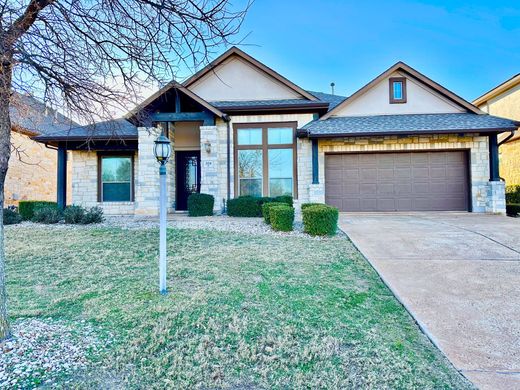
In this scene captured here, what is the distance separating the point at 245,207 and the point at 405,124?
6.49 m

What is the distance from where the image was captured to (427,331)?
10.6 ft

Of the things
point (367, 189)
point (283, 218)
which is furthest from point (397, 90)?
point (283, 218)

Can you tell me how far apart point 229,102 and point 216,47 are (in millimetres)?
9006

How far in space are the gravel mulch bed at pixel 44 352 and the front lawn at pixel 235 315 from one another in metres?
0.16

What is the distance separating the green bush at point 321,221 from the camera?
7.13m

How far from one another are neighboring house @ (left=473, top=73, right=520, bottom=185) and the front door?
14.2m

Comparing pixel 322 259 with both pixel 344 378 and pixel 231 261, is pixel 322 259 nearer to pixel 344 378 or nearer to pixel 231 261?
pixel 231 261

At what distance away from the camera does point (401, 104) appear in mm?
12406

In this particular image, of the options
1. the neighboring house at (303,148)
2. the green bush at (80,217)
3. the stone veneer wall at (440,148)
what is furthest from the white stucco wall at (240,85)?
the green bush at (80,217)

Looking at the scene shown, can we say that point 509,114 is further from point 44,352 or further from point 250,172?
point 44,352

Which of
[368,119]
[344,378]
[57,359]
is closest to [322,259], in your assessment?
[344,378]

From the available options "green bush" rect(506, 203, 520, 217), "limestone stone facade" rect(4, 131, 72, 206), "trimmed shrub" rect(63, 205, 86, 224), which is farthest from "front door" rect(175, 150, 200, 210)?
"green bush" rect(506, 203, 520, 217)

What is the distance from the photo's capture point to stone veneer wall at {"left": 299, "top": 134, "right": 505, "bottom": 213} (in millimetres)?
11250

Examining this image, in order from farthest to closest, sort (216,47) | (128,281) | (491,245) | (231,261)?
(491,245) → (231,261) → (128,281) → (216,47)
